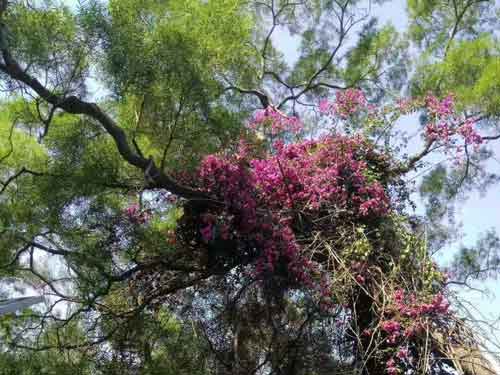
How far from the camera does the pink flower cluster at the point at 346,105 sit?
3.04 meters

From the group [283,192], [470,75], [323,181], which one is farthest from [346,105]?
[470,75]

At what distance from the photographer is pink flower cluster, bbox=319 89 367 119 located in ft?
9.96

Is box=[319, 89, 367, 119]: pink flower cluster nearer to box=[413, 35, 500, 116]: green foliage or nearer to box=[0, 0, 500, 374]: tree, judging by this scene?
box=[0, 0, 500, 374]: tree

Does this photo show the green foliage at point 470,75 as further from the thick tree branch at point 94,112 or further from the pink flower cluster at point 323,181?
the thick tree branch at point 94,112

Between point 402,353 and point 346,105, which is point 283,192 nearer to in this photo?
point 346,105

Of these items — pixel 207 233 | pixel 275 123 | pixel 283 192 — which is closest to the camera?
pixel 207 233

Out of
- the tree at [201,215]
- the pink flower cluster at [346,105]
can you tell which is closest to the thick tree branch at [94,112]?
the tree at [201,215]

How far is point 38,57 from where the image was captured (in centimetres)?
223

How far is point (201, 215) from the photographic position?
2.68m

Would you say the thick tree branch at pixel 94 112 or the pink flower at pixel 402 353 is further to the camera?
the pink flower at pixel 402 353

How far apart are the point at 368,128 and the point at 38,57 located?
5.70 ft

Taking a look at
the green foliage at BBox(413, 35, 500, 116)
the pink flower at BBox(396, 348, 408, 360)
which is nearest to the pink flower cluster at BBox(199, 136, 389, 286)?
the pink flower at BBox(396, 348, 408, 360)

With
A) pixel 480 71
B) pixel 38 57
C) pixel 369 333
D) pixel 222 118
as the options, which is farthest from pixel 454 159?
pixel 38 57

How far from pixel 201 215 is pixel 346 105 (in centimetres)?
105
